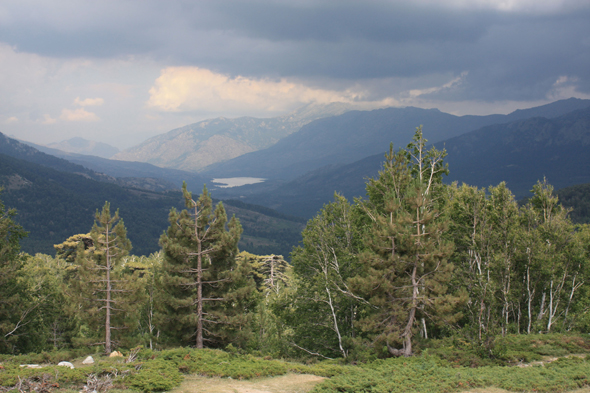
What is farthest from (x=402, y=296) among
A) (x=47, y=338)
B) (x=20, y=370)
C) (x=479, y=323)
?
(x=47, y=338)

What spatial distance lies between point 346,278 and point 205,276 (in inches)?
398

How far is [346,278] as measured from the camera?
91.4 feet

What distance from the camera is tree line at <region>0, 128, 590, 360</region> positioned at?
74.0 ft

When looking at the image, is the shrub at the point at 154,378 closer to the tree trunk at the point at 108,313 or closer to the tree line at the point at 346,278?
the tree line at the point at 346,278

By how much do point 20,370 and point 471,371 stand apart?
20395 mm

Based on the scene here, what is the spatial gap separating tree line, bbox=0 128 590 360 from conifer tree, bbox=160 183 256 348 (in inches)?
3.7

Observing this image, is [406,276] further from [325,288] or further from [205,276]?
[205,276]

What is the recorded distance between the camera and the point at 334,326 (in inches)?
1078

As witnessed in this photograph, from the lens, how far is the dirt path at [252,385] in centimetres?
1692

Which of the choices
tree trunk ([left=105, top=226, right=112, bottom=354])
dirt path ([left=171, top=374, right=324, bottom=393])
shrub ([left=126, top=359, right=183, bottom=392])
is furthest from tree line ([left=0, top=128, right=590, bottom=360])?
shrub ([left=126, top=359, right=183, bottom=392])

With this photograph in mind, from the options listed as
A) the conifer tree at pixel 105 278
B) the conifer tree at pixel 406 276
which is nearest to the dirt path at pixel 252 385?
the conifer tree at pixel 406 276

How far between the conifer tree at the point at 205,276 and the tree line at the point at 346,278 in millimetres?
95

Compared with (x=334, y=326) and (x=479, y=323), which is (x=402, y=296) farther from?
(x=334, y=326)

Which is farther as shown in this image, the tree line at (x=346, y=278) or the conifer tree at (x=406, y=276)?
the tree line at (x=346, y=278)
